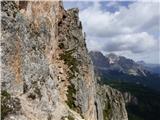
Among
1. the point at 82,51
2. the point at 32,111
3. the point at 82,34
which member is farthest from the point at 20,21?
the point at 82,34

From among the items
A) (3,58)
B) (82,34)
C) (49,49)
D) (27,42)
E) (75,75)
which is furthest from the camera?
(82,34)

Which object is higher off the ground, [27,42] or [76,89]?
[27,42]

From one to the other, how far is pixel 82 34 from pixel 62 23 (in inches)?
627

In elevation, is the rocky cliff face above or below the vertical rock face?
above

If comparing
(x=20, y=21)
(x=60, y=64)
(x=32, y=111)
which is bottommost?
(x=32, y=111)

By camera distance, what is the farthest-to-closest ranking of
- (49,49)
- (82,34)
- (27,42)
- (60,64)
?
(82,34), (60,64), (49,49), (27,42)

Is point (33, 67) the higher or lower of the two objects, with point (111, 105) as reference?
higher

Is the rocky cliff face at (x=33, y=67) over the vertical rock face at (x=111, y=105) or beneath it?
over

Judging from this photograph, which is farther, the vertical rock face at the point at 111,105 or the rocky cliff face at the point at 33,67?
the vertical rock face at the point at 111,105

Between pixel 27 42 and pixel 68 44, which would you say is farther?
pixel 68 44

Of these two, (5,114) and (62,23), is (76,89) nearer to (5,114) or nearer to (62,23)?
(62,23)

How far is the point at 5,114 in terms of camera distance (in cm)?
3706

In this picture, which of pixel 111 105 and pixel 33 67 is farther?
pixel 111 105

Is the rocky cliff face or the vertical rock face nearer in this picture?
the rocky cliff face
